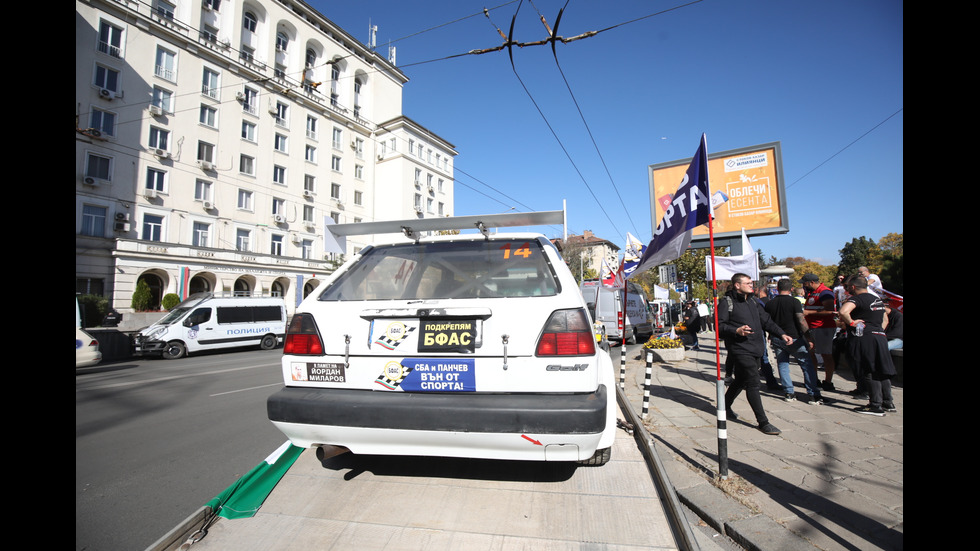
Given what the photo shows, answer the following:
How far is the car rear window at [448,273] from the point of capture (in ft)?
9.17

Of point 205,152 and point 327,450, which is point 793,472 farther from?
point 205,152

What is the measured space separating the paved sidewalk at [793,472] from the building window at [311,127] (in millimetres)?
36899

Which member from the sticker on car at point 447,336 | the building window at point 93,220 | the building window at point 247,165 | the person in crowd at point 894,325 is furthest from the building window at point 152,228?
the person in crowd at point 894,325

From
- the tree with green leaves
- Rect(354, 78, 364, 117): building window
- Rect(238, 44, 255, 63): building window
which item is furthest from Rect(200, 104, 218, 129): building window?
the tree with green leaves

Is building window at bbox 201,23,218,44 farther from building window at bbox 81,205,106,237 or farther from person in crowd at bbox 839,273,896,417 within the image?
person in crowd at bbox 839,273,896,417

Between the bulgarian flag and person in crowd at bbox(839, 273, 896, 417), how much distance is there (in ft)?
20.8

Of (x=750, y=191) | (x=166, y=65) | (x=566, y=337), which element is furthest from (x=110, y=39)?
(x=566, y=337)

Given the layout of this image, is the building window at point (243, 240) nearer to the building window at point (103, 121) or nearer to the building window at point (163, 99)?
the building window at point (163, 99)

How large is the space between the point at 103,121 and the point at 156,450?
2878 cm

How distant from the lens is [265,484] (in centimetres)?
281

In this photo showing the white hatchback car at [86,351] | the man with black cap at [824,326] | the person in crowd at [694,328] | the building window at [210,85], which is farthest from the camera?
the building window at [210,85]

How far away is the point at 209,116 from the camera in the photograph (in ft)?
95.3

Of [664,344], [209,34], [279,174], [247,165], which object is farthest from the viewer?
[279,174]

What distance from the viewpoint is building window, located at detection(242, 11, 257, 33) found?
107 feet
